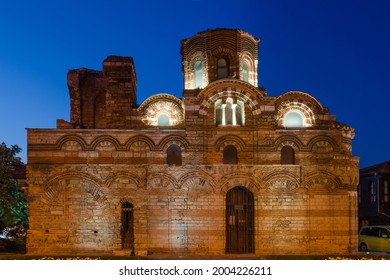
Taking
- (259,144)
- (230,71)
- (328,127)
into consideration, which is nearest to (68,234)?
(259,144)

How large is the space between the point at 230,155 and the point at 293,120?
384cm

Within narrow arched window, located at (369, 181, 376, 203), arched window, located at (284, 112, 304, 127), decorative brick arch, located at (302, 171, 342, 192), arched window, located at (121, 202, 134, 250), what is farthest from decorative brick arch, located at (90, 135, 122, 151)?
narrow arched window, located at (369, 181, 376, 203)

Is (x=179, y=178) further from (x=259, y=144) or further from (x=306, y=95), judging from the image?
(x=306, y=95)

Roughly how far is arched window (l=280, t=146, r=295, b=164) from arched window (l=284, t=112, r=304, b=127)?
63.7 inches

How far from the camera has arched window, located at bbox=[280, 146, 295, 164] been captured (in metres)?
19.3

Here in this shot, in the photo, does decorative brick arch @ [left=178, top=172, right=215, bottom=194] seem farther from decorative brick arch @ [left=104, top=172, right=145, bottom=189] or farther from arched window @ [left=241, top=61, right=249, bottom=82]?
arched window @ [left=241, top=61, right=249, bottom=82]

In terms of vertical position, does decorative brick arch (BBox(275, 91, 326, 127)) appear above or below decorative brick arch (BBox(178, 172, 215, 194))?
above

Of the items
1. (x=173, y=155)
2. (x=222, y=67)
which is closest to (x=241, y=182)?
(x=173, y=155)

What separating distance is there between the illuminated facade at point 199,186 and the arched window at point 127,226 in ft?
→ 0.15

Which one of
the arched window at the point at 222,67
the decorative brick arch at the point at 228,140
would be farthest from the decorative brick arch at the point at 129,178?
the arched window at the point at 222,67

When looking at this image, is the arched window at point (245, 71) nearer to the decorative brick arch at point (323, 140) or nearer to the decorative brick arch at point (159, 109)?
the decorative brick arch at point (159, 109)

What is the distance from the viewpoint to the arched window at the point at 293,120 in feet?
67.4

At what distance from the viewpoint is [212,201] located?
732 inches
